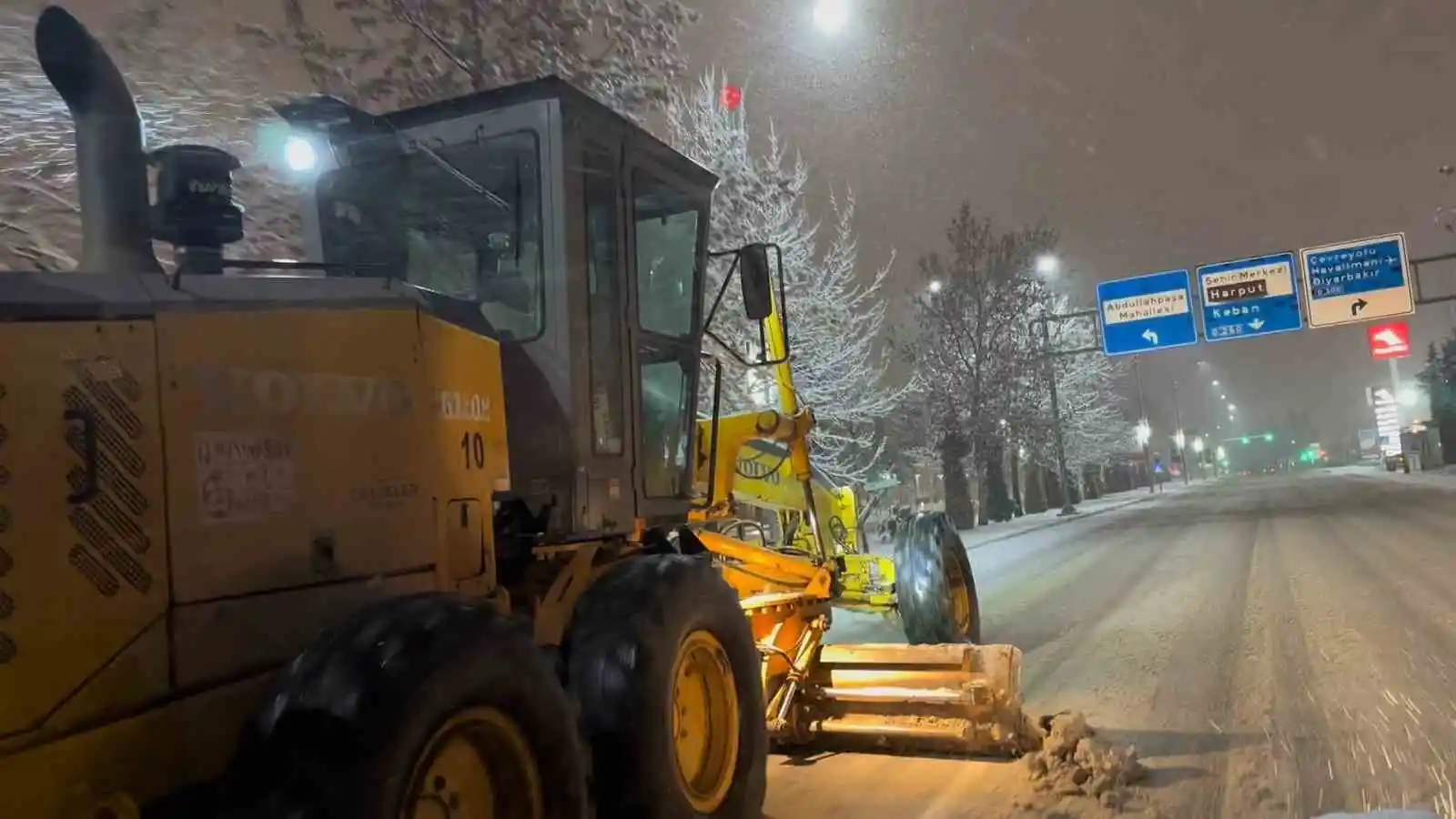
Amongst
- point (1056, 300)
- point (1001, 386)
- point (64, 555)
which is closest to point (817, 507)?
point (64, 555)

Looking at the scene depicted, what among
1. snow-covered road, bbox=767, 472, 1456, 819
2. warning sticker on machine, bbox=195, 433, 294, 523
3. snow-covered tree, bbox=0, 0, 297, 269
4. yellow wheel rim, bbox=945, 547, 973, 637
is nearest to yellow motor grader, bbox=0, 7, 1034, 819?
warning sticker on machine, bbox=195, 433, 294, 523

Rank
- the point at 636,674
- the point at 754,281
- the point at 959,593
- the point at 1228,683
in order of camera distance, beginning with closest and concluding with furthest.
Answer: the point at 636,674 < the point at 754,281 < the point at 1228,683 < the point at 959,593

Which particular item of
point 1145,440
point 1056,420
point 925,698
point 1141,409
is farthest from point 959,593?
point 1145,440

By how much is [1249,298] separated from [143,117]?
27038mm

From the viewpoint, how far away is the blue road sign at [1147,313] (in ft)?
98.7

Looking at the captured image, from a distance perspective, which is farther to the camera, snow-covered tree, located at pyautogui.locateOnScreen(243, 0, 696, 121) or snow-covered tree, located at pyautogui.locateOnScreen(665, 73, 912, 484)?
snow-covered tree, located at pyautogui.locateOnScreen(665, 73, 912, 484)

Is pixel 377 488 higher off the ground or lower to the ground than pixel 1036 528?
higher

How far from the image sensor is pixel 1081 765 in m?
5.79

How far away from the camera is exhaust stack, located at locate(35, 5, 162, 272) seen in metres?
3.62

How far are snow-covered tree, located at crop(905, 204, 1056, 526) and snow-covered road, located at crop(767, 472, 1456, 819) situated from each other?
1666 cm

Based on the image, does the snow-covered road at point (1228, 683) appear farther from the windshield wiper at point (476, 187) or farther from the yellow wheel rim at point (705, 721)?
the windshield wiper at point (476, 187)

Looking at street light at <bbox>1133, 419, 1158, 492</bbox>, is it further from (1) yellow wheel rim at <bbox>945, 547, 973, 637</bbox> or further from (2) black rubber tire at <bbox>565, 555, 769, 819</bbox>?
(2) black rubber tire at <bbox>565, 555, 769, 819</bbox>

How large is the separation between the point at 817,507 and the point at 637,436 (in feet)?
12.8

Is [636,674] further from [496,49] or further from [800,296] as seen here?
[800,296]
